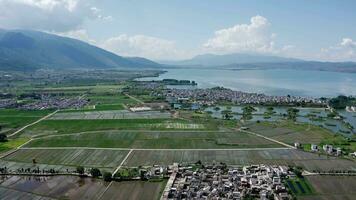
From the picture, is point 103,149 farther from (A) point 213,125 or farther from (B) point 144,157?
Answer: (A) point 213,125

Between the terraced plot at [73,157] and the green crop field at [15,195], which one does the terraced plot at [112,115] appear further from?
the green crop field at [15,195]

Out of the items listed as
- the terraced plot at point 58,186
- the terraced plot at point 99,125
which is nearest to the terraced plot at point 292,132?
the terraced plot at point 99,125

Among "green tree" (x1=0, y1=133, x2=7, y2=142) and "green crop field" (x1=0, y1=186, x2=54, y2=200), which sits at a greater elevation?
"green tree" (x1=0, y1=133, x2=7, y2=142)

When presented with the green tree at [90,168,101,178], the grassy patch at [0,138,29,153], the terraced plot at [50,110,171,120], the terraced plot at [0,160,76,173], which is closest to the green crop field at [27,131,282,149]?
the grassy patch at [0,138,29,153]

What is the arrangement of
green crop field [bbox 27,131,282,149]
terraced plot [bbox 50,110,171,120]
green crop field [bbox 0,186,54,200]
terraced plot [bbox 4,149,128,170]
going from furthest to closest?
terraced plot [bbox 50,110,171,120] → green crop field [bbox 27,131,282,149] → terraced plot [bbox 4,149,128,170] → green crop field [bbox 0,186,54,200]

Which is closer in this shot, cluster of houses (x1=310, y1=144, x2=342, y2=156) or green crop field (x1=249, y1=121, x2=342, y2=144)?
cluster of houses (x1=310, y1=144, x2=342, y2=156)

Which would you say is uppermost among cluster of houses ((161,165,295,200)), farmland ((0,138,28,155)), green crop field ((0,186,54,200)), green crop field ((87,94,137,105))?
green crop field ((87,94,137,105))

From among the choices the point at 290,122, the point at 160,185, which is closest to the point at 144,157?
Answer: the point at 160,185

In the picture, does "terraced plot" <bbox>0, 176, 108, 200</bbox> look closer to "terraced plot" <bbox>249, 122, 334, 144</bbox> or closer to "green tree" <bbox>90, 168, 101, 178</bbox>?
"green tree" <bbox>90, 168, 101, 178</bbox>
